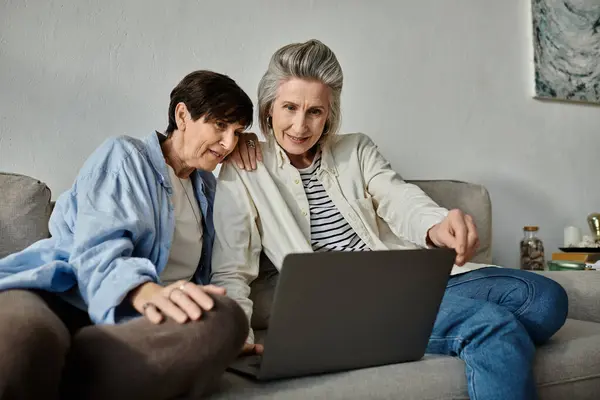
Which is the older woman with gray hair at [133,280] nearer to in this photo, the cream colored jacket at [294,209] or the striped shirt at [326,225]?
the cream colored jacket at [294,209]

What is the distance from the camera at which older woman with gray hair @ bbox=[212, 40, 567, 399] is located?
140 centimetres

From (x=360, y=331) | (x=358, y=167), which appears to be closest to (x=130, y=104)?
(x=358, y=167)

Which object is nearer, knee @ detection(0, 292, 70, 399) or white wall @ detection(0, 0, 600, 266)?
knee @ detection(0, 292, 70, 399)

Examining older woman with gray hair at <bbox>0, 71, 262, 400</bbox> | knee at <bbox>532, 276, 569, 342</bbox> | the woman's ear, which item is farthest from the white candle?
the woman's ear

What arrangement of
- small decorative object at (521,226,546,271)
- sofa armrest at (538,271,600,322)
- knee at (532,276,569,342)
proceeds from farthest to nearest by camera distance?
small decorative object at (521,226,546,271) → sofa armrest at (538,271,600,322) → knee at (532,276,569,342)

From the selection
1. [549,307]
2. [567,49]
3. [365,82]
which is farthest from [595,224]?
[549,307]

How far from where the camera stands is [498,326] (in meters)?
1.29

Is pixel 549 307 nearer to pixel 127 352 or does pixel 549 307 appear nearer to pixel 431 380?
pixel 431 380

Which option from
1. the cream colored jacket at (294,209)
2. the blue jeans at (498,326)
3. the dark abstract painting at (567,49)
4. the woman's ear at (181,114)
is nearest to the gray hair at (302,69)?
the cream colored jacket at (294,209)

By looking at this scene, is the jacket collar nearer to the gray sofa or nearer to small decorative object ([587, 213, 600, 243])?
the gray sofa

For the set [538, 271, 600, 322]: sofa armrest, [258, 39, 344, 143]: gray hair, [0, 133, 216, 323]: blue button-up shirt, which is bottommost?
[538, 271, 600, 322]: sofa armrest

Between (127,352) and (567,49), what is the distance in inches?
97.3

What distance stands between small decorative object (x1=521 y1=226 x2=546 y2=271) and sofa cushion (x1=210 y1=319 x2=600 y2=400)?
3.19 ft

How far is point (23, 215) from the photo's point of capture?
1538 millimetres
